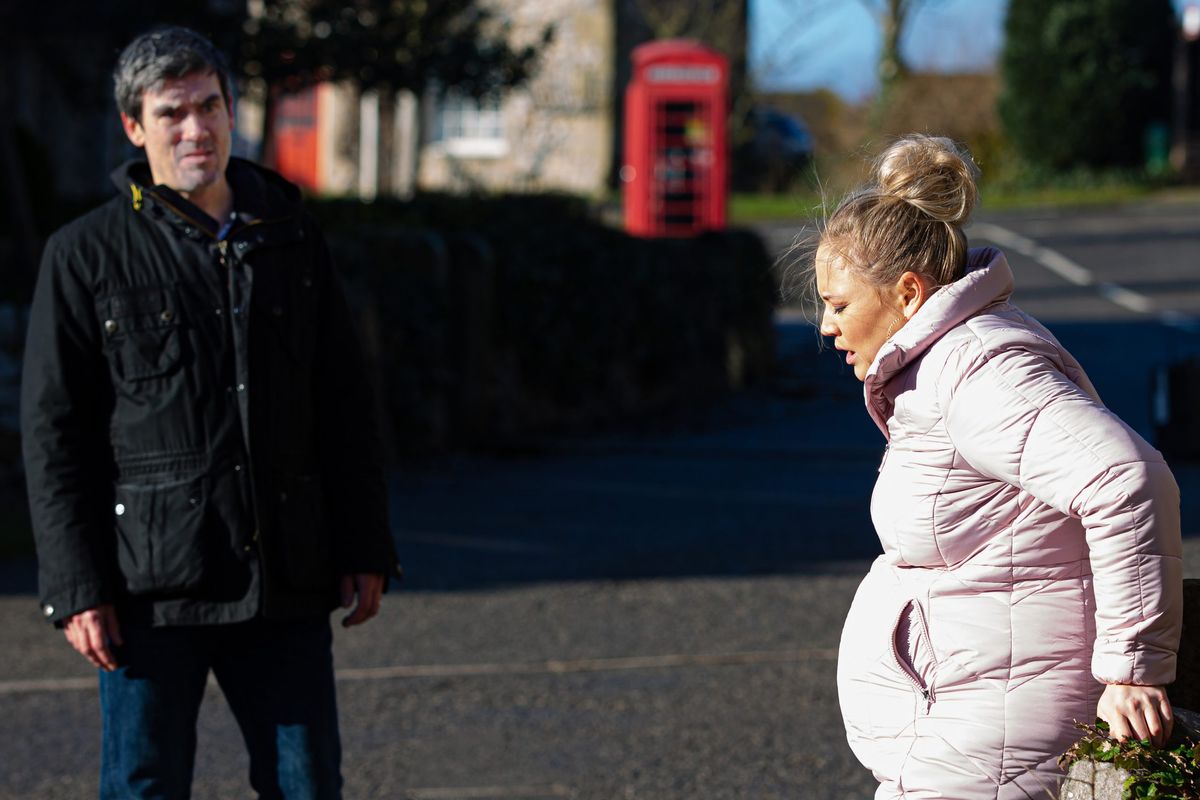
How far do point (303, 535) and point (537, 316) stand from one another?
314 inches

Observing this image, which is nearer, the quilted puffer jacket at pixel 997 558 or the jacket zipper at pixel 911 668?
the quilted puffer jacket at pixel 997 558

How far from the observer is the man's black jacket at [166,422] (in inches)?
125

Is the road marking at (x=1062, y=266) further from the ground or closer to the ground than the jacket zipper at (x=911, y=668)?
closer to the ground

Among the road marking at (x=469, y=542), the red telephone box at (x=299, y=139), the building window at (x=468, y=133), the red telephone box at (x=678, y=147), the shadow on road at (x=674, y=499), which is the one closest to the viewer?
the shadow on road at (x=674, y=499)

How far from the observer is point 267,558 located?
10.5 feet

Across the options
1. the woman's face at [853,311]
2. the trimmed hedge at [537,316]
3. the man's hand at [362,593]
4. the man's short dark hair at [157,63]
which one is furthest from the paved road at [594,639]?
the woman's face at [853,311]

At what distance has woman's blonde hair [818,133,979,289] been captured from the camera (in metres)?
2.39

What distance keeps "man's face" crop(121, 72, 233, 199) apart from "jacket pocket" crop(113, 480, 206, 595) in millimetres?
610

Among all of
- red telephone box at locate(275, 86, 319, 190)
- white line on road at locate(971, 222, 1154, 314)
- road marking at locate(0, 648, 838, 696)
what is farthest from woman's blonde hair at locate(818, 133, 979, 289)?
red telephone box at locate(275, 86, 319, 190)

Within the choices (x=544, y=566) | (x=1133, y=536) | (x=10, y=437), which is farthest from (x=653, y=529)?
(x=1133, y=536)

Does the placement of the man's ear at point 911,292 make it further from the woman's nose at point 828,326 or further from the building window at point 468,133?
the building window at point 468,133

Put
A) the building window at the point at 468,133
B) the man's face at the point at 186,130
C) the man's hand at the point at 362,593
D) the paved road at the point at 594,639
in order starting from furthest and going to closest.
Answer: the building window at the point at 468,133 < the paved road at the point at 594,639 < the man's hand at the point at 362,593 < the man's face at the point at 186,130

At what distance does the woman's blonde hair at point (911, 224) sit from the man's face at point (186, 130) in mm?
1430

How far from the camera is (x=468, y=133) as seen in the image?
31094 millimetres
